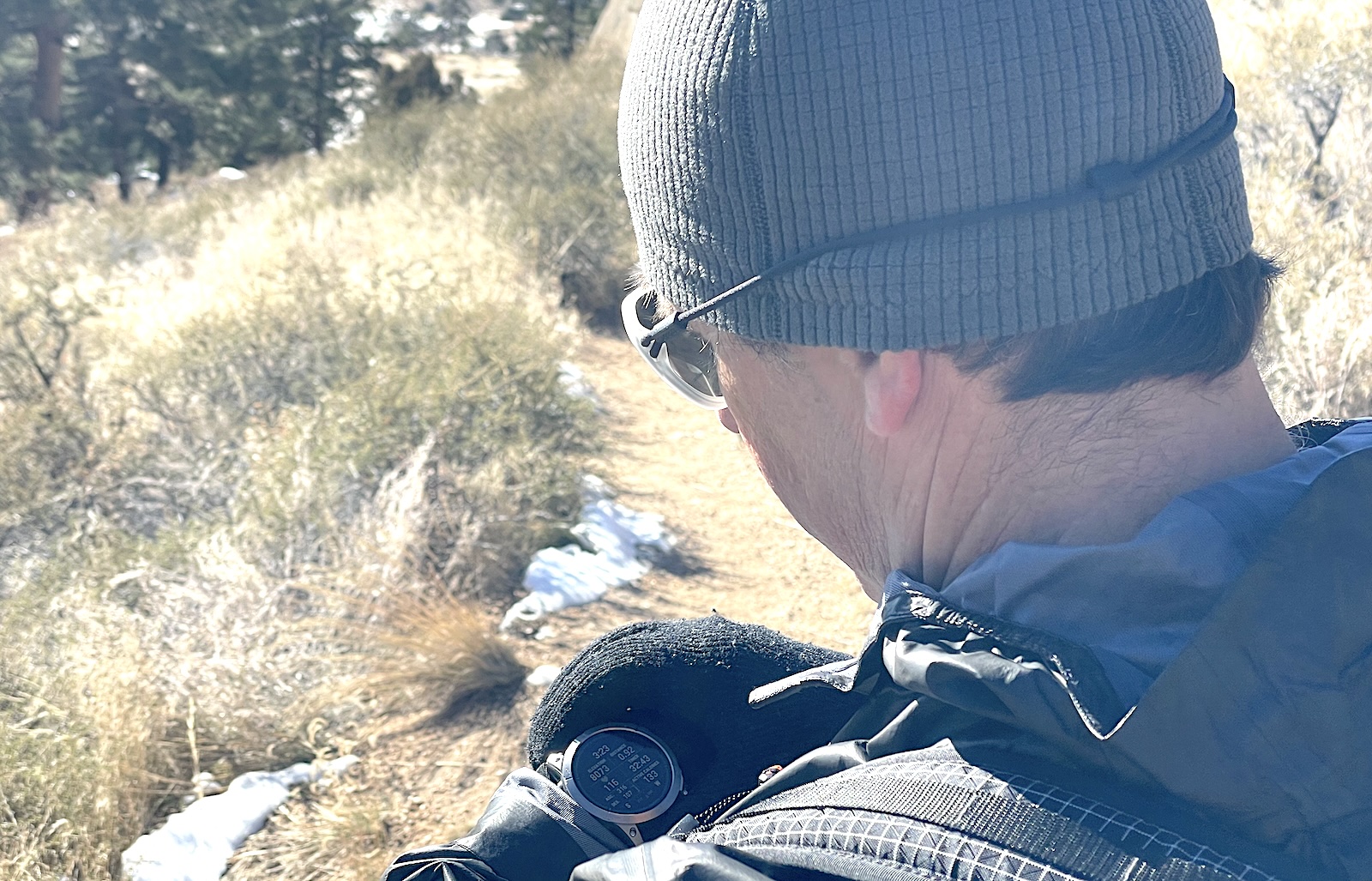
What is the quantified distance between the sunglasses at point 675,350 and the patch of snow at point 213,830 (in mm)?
2219

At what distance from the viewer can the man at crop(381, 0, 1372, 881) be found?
30.8 inches

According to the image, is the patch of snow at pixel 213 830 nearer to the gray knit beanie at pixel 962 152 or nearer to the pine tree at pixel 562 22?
the gray knit beanie at pixel 962 152

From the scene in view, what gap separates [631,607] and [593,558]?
1.12 ft

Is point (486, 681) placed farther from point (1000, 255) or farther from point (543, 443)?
point (1000, 255)

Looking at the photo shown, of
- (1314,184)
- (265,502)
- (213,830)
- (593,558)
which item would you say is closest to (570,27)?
(1314,184)

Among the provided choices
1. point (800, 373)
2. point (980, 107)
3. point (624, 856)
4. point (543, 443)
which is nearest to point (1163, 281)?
point (980, 107)

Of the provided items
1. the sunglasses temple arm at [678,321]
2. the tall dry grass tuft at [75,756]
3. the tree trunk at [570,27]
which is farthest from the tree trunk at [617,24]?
the sunglasses temple arm at [678,321]

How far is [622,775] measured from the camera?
1234 millimetres

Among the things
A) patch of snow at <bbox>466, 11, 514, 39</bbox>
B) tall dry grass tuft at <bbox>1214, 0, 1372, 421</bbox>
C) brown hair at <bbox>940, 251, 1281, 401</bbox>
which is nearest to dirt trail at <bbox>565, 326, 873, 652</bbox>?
tall dry grass tuft at <bbox>1214, 0, 1372, 421</bbox>

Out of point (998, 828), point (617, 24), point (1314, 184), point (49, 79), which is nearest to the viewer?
point (998, 828)

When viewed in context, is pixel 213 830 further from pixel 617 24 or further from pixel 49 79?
pixel 49 79

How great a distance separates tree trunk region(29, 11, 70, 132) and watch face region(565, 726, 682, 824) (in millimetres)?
22365

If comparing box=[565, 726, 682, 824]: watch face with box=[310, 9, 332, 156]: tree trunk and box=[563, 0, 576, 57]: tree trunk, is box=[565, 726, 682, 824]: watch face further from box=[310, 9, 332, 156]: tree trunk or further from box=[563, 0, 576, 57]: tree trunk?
box=[563, 0, 576, 57]: tree trunk

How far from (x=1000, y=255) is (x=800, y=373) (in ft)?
0.83
